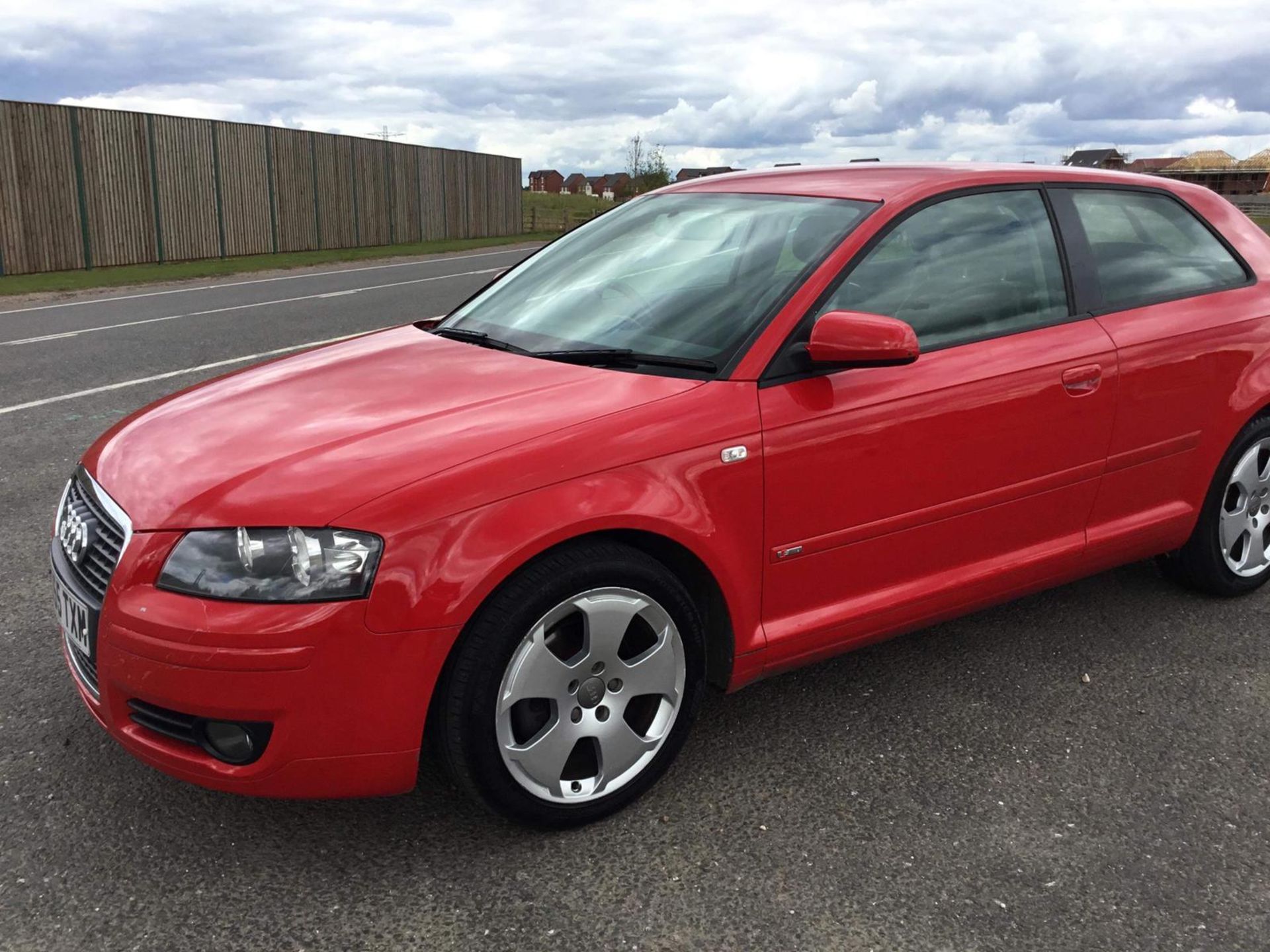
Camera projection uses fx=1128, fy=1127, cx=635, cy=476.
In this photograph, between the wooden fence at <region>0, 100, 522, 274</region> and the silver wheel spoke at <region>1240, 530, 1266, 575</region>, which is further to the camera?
the wooden fence at <region>0, 100, 522, 274</region>

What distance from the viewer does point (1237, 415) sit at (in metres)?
3.91

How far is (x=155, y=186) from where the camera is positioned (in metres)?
22.8

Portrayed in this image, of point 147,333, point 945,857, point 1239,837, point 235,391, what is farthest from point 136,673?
point 147,333

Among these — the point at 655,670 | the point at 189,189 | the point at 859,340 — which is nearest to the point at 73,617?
the point at 655,670

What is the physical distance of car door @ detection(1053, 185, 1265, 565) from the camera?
3633 mm

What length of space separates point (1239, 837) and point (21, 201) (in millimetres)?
21790

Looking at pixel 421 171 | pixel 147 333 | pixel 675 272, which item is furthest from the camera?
pixel 421 171

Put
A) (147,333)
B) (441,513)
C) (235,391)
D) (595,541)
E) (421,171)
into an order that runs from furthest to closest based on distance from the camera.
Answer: (421,171)
(147,333)
(235,391)
(595,541)
(441,513)

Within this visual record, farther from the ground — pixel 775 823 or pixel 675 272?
pixel 675 272

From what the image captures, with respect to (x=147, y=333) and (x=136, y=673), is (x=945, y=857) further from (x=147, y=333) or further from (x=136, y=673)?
(x=147, y=333)

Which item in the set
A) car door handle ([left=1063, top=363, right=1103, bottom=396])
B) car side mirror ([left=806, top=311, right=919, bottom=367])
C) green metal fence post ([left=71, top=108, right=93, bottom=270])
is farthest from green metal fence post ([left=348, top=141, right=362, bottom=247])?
car side mirror ([left=806, top=311, right=919, bottom=367])

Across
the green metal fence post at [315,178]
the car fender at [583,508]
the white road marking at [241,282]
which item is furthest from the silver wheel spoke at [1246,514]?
the green metal fence post at [315,178]

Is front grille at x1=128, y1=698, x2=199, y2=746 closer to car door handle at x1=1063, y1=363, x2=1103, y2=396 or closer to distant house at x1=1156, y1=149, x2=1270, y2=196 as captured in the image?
car door handle at x1=1063, y1=363, x2=1103, y2=396

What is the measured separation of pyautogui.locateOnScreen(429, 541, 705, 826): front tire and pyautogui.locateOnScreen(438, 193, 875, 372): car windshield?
2.37 feet
